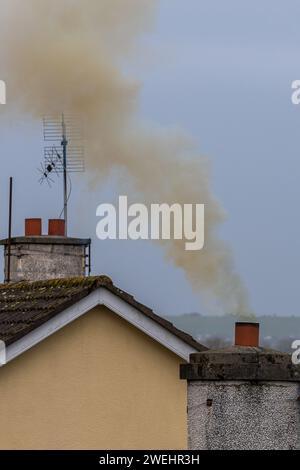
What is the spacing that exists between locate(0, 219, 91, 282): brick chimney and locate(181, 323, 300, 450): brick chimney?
10292 mm

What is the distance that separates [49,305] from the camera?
1667cm

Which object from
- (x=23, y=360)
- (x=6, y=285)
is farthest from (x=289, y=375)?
(x=6, y=285)

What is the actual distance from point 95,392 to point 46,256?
577 cm

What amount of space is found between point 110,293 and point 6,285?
281 centimetres

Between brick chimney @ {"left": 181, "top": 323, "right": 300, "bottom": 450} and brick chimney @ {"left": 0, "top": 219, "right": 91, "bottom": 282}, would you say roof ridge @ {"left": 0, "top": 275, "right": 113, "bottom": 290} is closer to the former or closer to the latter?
brick chimney @ {"left": 0, "top": 219, "right": 91, "bottom": 282}

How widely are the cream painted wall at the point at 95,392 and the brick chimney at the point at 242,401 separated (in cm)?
460

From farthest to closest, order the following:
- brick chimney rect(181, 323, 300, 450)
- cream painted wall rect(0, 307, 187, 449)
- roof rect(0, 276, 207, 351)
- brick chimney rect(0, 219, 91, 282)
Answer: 1. brick chimney rect(0, 219, 91, 282)
2. roof rect(0, 276, 207, 351)
3. cream painted wall rect(0, 307, 187, 449)
4. brick chimney rect(181, 323, 300, 450)

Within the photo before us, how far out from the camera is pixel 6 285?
19.1 m

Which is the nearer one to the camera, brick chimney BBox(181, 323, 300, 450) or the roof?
brick chimney BBox(181, 323, 300, 450)

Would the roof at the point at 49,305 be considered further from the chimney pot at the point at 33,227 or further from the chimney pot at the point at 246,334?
the chimney pot at the point at 33,227

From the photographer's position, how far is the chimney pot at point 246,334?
1337 centimetres

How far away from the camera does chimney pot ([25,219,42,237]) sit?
22797mm

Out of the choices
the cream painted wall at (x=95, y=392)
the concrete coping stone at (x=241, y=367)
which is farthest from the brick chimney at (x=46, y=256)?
the concrete coping stone at (x=241, y=367)

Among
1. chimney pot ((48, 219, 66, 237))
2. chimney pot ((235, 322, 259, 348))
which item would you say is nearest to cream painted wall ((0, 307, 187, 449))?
chimney pot ((235, 322, 259, 348))
